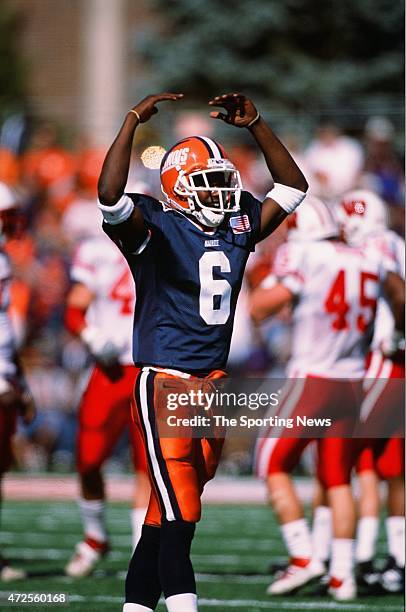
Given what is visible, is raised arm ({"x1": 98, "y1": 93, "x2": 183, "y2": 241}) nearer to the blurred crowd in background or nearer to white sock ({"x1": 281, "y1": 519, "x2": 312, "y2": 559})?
white sock ({"x1": 281, "y1": 519, "x2": 312, "y2": 559})

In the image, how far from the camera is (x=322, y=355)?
23.2 feet

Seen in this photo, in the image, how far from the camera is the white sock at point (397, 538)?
7.05 meters

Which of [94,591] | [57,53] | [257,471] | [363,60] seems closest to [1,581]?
[94,591]

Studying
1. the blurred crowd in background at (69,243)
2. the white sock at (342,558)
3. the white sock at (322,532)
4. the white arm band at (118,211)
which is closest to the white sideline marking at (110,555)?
the white sock at (322,532)

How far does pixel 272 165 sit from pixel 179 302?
66 centimetres

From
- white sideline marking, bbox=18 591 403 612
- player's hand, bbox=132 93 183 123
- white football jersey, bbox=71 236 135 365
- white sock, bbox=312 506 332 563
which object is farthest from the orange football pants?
white football jersey, bbox=71 236 135 365

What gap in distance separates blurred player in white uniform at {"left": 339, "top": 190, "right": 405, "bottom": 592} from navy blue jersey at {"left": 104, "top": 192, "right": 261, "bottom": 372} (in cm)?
226

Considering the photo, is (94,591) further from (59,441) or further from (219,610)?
(59,441)

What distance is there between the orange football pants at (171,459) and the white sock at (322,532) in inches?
98.2

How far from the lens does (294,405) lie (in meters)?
6.94

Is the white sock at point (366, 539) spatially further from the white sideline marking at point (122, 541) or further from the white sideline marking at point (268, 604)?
the white sideline marking at point (122, 541)

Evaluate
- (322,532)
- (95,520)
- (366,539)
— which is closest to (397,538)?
(366,539)

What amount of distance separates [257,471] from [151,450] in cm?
228

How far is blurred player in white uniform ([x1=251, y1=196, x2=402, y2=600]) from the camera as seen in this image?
6.87 metres
